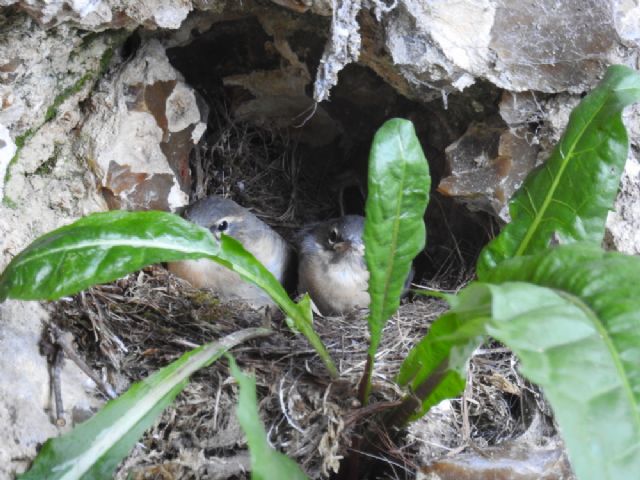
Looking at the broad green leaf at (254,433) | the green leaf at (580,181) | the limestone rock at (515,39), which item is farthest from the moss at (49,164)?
the green leaf at (580,181)

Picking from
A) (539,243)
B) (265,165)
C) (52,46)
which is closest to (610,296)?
(539,243)

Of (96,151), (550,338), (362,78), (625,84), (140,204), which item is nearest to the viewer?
(550,338)

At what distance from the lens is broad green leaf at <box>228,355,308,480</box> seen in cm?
164

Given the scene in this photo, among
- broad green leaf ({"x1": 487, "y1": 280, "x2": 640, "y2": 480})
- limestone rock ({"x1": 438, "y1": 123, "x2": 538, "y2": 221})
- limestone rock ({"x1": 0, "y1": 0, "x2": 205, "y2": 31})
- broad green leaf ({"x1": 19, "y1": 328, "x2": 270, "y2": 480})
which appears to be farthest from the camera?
limestone rock ({"x1": 438, "y1": 123, "x2": 538, "y2": 221})

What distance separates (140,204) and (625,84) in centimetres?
191

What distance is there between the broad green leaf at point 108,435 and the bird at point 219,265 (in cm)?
117

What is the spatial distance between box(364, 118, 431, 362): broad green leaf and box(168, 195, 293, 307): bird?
1.14 meters

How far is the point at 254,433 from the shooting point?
1668 millimetres

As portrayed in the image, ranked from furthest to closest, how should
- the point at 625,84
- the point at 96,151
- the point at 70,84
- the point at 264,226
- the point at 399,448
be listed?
the point at 264,226 < the point at 96,151 < the point at 70,84 < the point at 399,448 < the point at 625,84

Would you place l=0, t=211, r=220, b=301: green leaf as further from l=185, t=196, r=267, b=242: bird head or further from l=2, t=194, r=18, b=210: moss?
l=185, t=196, r=267, b=242: bird head

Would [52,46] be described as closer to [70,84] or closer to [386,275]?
[70,84]

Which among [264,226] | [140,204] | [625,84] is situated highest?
[625,84]

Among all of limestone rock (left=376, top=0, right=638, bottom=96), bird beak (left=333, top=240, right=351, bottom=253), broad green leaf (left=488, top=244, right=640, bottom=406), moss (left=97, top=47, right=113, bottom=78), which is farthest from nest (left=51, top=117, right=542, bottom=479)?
limestone rock (left=376, top=0, right=638, bottom=96)

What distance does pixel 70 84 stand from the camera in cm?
277
